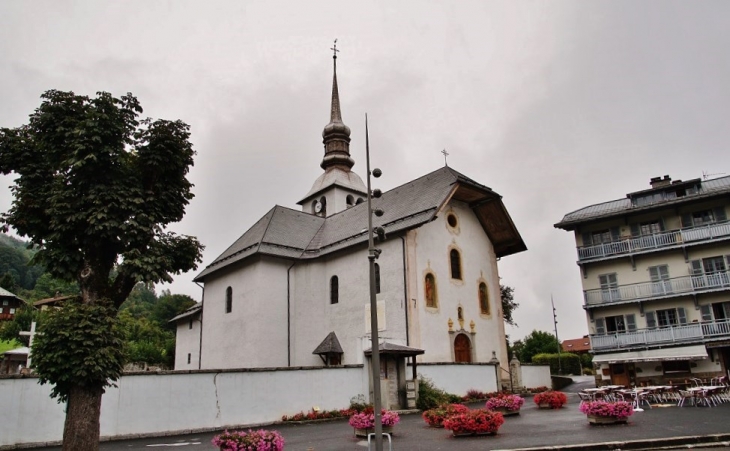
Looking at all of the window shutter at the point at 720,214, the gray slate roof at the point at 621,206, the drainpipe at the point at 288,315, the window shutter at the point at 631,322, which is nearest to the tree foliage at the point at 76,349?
the drainpipe at the point at 288,315

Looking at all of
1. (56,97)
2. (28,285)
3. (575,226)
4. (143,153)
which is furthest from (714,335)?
(28,285)

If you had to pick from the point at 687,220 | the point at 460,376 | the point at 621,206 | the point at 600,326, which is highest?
the point at 621,206

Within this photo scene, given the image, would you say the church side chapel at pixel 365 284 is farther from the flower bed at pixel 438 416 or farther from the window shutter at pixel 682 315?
the flower bed at pixel 438 416

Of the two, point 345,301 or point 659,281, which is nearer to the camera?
point 345,301

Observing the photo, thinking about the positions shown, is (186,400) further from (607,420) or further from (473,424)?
(607,420)

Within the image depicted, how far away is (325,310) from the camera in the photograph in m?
31.8

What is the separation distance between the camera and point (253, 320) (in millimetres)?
30469

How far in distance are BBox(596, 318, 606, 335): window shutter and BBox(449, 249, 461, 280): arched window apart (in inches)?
389

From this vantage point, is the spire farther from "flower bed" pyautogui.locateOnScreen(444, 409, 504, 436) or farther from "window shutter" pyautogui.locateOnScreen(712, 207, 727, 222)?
"flower bed" pyautogui.locateOnScreen(444, 409, 504, 436)

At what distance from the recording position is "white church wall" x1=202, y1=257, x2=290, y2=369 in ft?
98.6

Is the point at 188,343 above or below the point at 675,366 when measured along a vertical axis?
above

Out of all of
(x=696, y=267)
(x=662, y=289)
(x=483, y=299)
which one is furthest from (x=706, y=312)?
(x=483, y=299)

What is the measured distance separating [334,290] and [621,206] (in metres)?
18.3

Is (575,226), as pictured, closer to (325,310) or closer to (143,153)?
(325,310)
